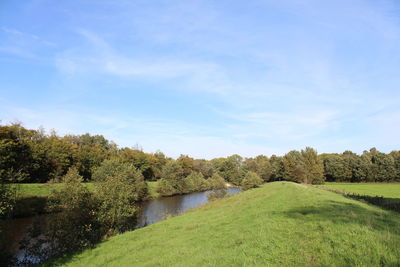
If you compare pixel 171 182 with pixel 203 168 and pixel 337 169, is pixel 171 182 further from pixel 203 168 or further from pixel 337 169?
pixel 337 169

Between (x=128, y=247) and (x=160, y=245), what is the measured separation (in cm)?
262

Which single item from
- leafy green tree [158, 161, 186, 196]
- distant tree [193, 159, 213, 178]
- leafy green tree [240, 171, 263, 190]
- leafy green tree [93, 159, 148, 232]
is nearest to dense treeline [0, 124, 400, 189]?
leafy green tree [158, 161, 186, 196]

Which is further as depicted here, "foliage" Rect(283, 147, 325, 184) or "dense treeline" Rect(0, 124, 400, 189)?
"foliage" Rect(283, 147, 325, 184)

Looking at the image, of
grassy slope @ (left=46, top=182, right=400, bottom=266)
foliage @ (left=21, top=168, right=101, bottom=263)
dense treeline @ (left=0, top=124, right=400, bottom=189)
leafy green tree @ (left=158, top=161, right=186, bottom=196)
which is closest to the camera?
grassy slope @ (left=46, top=182, right=400, bottom=266)

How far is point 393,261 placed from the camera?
20.3 feet

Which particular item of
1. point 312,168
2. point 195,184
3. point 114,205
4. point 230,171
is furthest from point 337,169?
point 114,205

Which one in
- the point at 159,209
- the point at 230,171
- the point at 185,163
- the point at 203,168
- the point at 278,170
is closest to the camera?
the point at 159,209

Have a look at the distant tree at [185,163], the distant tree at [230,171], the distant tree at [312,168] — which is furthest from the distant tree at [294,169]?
the distant tree at [185,163]

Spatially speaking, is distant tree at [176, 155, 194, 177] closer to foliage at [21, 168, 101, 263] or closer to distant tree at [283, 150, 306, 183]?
distant tree at [283, 150, 306, 183]

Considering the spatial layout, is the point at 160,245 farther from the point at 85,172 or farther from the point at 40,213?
the point at 85,172

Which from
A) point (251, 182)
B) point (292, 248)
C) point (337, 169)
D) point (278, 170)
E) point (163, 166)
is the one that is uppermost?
point (337, 169)

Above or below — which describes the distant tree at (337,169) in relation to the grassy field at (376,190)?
above

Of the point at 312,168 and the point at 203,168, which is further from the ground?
the point at 312,168

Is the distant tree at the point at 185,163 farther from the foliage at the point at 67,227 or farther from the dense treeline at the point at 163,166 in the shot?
the foliage at the point at 67,227
